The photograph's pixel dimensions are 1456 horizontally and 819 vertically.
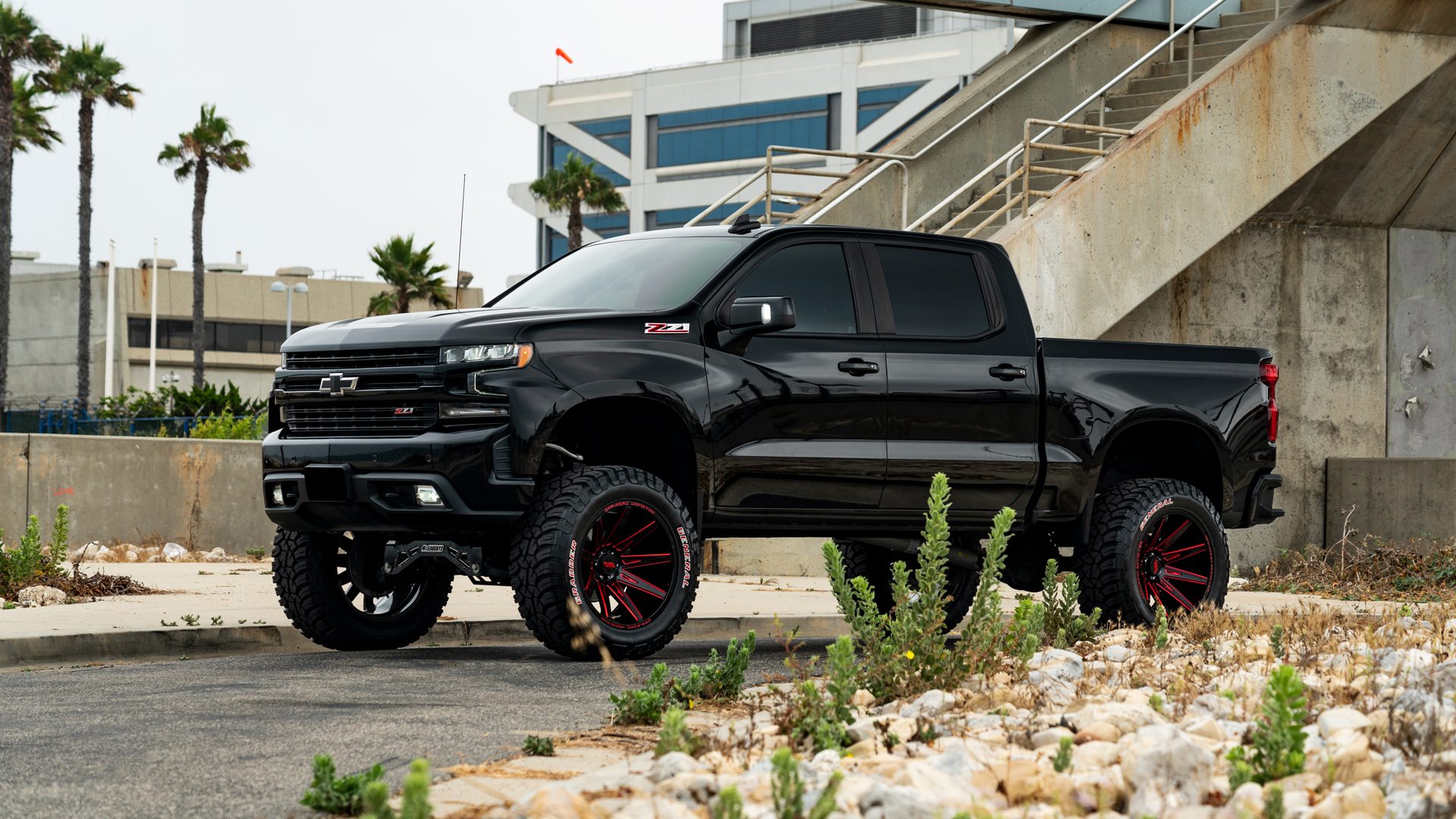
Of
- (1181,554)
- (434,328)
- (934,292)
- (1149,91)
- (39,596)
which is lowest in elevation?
(39,596)

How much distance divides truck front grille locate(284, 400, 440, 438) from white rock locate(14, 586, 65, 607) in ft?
11.5

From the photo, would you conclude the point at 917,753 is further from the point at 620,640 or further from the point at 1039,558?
the point at 1039,558

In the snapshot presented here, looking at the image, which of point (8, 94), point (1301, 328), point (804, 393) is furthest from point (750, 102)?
point (804, 393)

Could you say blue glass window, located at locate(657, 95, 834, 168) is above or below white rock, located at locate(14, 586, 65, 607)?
above

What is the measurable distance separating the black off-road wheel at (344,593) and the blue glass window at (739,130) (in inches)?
2786

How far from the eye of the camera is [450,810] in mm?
4762

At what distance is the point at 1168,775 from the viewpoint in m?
A: 4.55

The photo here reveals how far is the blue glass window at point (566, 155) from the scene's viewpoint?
88.9 meters

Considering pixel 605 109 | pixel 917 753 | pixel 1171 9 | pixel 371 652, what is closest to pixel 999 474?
pixel 371 652

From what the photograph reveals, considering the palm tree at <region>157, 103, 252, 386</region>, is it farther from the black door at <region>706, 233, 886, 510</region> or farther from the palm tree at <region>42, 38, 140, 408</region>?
the black door at <region>706, 233, 886, 510</region>

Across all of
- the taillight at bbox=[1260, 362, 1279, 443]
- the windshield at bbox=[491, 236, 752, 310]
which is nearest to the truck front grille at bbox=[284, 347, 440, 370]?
the windshield at bbox=[491, 236, 752, 310]

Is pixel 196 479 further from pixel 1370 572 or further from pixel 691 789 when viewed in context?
pixel 691 789

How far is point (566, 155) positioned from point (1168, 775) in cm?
8657

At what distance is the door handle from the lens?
9.27 metres
